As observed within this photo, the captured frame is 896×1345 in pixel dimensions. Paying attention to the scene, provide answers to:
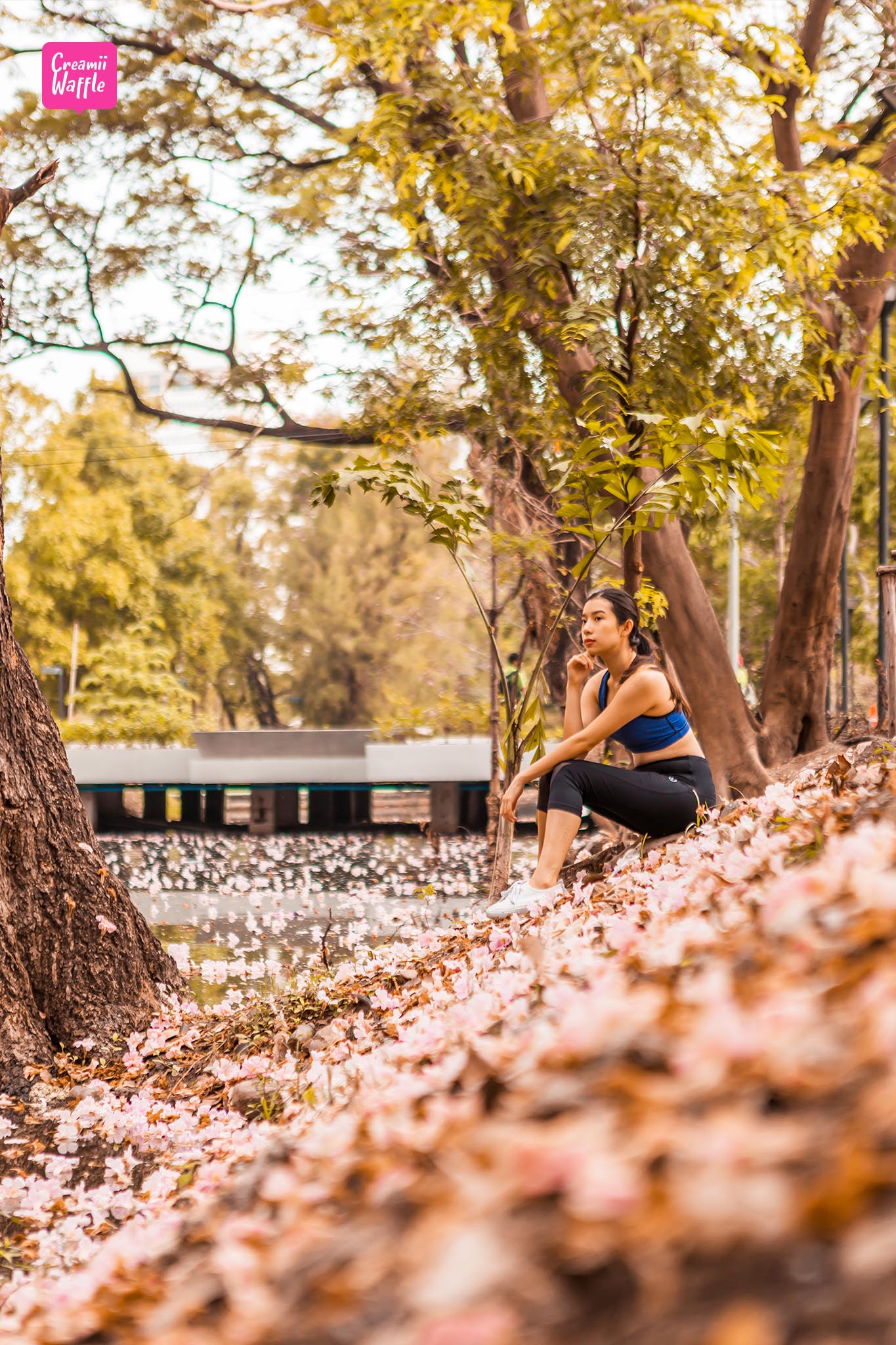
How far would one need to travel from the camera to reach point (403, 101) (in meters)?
7.41

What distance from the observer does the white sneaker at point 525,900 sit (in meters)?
4.63

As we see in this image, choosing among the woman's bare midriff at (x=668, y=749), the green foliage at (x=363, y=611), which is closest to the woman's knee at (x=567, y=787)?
the woman's bare midriff at (x=668, y=749)

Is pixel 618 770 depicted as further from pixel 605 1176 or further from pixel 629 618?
pixel 605 1176

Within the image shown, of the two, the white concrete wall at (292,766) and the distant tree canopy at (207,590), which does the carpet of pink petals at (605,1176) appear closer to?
the white concrete wall at (292,766)

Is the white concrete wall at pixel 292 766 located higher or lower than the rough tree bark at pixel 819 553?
lower

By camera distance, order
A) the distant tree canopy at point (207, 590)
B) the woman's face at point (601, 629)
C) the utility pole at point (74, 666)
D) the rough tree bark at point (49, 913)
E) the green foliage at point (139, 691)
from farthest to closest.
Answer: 1. the distant tree canopy at point (207, 590)
2. the utility pole at point (74, 666)
3. the green foliage at point (139, 691)
4. the woman's face at point (601, 629)
5. the rough tree bark at point (49, 913)

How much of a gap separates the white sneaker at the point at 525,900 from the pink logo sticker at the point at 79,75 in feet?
27.5

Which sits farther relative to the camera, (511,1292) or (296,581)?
(296,581)

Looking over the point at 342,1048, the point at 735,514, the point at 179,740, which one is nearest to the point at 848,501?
the point at 735,514

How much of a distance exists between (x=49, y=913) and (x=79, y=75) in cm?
882

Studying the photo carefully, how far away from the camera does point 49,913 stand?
180 inches

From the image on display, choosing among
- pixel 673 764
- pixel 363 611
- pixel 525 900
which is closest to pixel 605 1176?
pixel 525 900

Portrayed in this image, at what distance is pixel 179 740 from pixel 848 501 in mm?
14709

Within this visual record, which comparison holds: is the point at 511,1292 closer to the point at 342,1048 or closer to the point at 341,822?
the point at 342,1048
